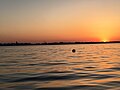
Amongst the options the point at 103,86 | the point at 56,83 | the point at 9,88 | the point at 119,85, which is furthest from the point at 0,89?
the point at 119,85

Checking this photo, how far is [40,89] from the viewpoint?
12.9 meters

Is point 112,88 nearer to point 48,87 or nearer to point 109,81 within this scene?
point 109,81

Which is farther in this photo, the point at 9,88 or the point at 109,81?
the point at 109,81

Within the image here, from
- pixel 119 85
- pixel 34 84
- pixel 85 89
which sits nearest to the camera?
pixel 85 89

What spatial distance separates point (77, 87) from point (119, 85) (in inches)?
95.8

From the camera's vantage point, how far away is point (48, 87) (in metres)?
13.5

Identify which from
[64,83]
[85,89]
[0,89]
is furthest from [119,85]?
[0,89]

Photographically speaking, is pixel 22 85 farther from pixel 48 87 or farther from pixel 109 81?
pixel 109 81

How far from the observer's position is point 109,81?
49.4ft

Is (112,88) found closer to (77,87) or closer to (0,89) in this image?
(77,87)

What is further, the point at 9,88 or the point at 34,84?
the point at 34,84

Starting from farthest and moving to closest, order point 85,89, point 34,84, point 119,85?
point 34,84 < point 119,85 < point 85,89

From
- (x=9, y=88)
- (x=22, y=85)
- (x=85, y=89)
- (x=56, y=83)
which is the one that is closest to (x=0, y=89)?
(x=9, y=88)

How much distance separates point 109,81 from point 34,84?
4745mm
